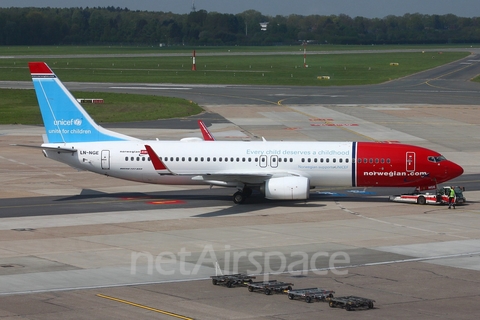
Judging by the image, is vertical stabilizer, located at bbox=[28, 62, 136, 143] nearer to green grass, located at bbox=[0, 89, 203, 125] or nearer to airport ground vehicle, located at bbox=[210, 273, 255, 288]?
airport ground vehicle, located at bbox=[210, 273, 255, 288]

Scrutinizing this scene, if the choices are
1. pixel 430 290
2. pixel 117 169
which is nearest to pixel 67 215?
pixel 117 169

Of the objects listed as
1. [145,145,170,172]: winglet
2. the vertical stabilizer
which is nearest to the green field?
the vertical stabilizer

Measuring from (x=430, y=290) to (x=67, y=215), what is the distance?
23.4 meters

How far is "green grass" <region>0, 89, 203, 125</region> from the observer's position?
9612 centimetres

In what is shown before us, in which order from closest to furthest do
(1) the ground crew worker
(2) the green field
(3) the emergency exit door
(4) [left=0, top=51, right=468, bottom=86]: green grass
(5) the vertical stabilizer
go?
1. (1) the ground crew worker
2. (3) the emergency exit door
3. (5) the vertical stabilizer
4. (2) the green field
5. (4) [left=0, top=51, right=468, bottom=86]: green grass

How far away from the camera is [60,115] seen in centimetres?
5300

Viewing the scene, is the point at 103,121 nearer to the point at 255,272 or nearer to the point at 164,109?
the point at 164,109

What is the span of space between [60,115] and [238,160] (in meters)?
12.0

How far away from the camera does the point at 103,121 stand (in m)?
93.1

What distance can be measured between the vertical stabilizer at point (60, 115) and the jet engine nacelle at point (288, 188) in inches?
419

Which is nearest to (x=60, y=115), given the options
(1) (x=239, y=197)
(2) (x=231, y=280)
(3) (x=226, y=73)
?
(1) (x=239, y=197)

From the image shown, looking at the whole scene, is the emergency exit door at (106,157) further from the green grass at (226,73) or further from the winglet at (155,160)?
the green grass at (226,73)

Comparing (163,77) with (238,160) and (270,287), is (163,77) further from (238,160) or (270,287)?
(270,287)

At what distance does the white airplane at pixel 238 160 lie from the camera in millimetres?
50062
